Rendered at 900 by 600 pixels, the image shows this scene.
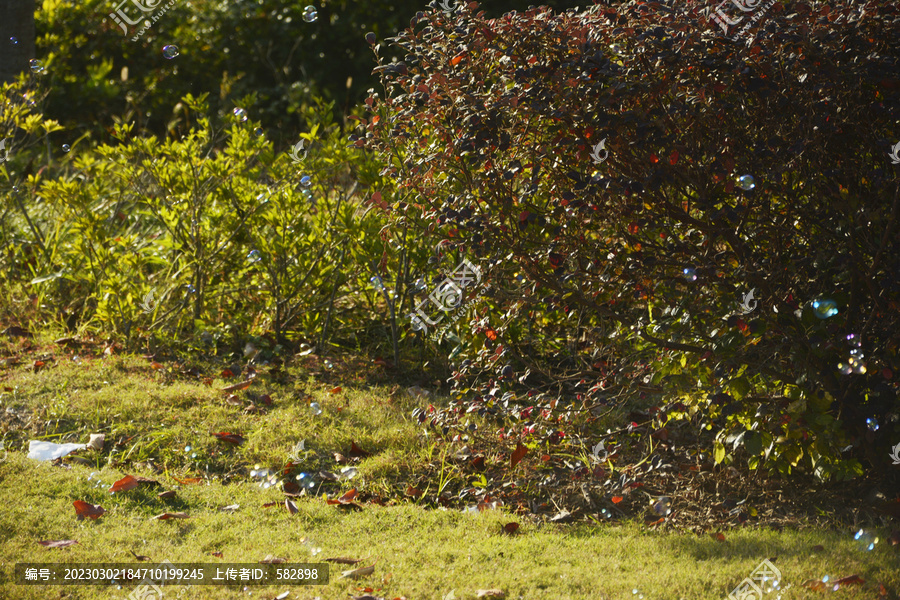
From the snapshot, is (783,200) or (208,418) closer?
(783,200)

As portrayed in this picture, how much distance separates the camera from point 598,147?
2721 millimetres

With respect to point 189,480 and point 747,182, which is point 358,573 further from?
point 747,182

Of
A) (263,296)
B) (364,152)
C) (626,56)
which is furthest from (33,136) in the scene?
(626,56)

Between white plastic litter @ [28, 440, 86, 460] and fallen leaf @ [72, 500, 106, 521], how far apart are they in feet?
1.88

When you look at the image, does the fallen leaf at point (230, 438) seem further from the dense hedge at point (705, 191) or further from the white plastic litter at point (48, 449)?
the dense hedge at point (705, 191)

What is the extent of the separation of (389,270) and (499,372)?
1.61 meters

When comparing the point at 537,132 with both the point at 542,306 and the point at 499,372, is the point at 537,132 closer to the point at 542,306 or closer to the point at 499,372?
the point at 542,306

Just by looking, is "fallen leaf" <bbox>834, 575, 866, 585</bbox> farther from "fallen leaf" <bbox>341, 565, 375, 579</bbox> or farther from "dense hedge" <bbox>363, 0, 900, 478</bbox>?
"fallen leaf" <bbox>341, 565, 375, 579</bbox>

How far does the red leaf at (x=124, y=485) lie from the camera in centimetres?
310

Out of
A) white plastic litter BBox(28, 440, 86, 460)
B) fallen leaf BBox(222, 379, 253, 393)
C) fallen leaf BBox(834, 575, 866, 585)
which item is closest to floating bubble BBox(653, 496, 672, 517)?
fallen leaf BBox(834, 575, 866, 585)

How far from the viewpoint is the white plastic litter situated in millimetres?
3408

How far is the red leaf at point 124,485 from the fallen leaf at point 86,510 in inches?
6.5

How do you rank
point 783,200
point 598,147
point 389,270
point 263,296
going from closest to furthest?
1. point 598,147
2. point 783,200
3. point 389,270
4. point 263,296

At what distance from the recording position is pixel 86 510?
114 inches
